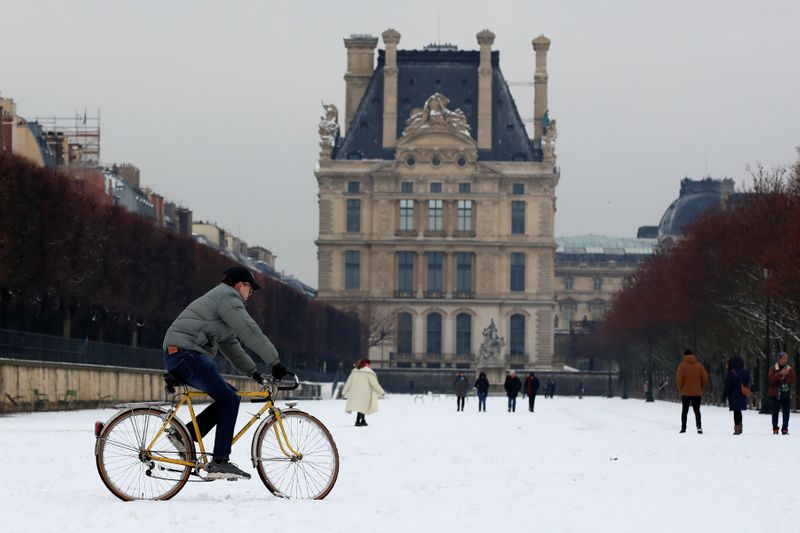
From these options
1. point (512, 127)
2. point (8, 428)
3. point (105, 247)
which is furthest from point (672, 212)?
point (8, 428)

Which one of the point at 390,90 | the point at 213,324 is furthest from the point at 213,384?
the point at 390,90

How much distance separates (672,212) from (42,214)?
147 metres

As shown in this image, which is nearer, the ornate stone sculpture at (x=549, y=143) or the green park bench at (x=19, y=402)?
the green park bench at (x=19, y=402)

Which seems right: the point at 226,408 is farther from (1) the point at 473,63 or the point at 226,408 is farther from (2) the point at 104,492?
(1) the point at 473,63

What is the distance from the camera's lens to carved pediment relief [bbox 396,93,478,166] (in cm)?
14475

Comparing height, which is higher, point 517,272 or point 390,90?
point 390,90

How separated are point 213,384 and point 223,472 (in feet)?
2.24

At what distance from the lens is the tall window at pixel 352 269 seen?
148m

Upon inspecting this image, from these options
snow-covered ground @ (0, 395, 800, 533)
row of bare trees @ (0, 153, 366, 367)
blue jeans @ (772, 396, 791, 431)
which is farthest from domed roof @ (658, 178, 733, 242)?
snow-covered ground @ (0, 395, 800, 533)

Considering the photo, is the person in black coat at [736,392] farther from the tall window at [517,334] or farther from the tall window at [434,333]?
the tall window at [517,334]

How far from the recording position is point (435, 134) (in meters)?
145

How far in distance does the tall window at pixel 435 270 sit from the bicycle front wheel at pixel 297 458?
441 ft

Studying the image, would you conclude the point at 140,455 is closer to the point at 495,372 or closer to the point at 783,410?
the point at 783,410

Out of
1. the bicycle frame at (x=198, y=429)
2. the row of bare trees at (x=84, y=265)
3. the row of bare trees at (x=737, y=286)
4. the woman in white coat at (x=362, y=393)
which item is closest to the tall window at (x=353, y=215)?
the row of bare trees at (x=737, y=286)
